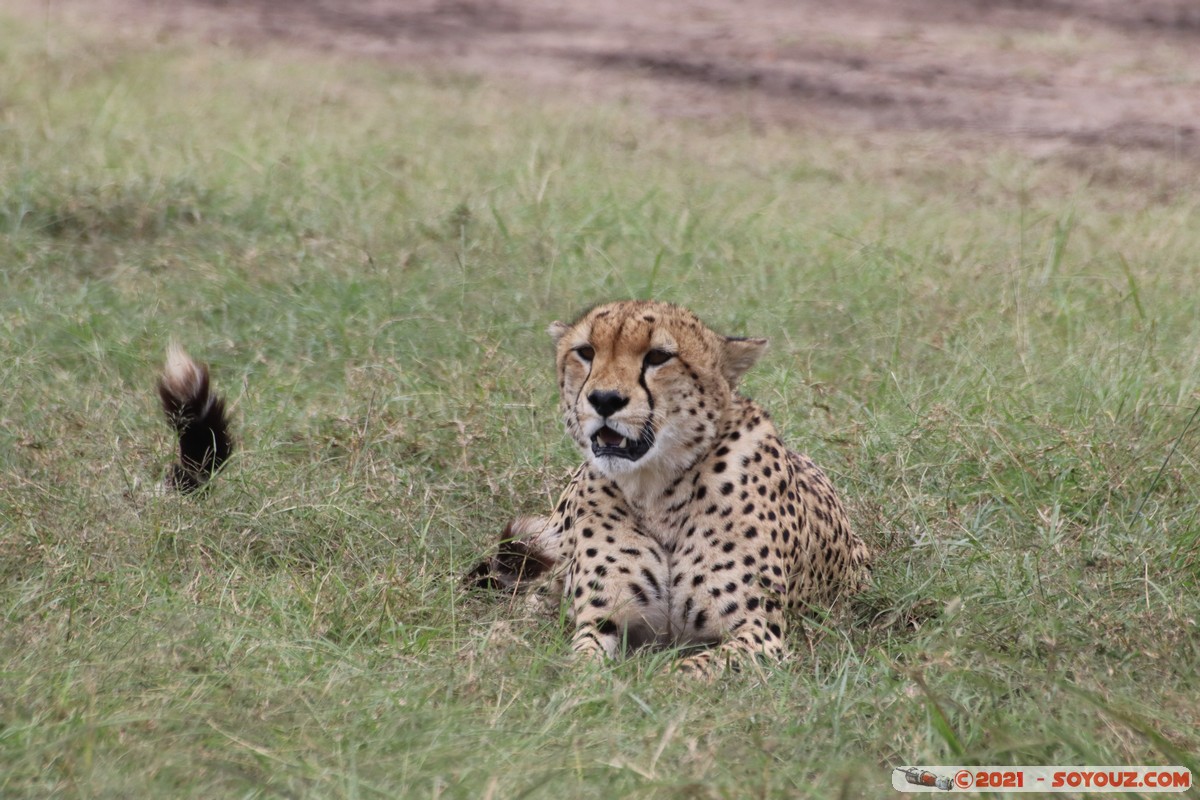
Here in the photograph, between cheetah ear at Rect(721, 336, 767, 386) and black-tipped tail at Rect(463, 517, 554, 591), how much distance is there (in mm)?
585

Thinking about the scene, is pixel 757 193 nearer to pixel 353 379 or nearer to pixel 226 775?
pixel 353 379

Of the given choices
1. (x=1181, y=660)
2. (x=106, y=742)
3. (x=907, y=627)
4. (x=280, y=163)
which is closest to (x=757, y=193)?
(x=280, y=163)

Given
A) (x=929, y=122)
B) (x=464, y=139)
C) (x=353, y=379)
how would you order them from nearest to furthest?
1. (x=353, y=379)
2. (x=464, y=139)
3. (x=929, y=122)

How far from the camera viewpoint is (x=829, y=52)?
10.1m

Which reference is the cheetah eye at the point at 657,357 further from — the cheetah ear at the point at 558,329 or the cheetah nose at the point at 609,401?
the cheetah ear at the point at 558,329

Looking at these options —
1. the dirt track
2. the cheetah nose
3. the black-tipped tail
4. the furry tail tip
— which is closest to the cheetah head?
the cheetah nose

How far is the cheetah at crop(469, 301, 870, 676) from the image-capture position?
3.34 metres

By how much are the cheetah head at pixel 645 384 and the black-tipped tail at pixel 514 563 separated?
12.9 inches

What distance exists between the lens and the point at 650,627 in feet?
11.3

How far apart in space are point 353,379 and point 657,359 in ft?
4.89

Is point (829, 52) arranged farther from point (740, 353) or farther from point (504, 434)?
point (740, 353)

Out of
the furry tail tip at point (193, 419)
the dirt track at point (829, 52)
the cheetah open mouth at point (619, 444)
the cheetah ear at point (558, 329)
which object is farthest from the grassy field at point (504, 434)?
the dirt track at point (829, 52)

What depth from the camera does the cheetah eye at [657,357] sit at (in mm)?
3373

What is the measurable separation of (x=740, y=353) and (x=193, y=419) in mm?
1293
